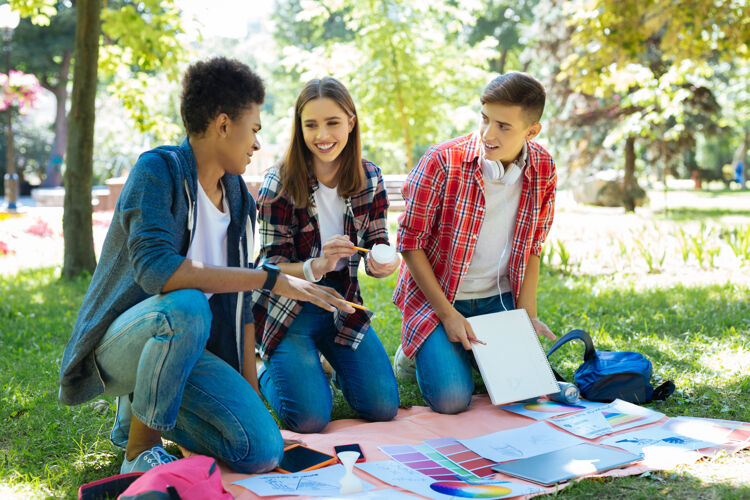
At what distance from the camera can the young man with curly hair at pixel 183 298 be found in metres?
2.14

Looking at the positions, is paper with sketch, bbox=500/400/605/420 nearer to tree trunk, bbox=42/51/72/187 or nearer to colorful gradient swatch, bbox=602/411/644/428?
colorful gradient swatch, bbox=602/411/644/428

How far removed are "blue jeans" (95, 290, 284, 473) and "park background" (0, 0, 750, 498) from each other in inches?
16.1

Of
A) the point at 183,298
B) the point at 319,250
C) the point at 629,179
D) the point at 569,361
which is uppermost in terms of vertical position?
the point at 629,179

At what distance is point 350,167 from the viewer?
10.2 feet

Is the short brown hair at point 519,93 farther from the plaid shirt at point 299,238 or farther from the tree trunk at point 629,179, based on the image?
the tree trunk at point 629,179

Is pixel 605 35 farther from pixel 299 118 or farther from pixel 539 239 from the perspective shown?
pixel 299 118

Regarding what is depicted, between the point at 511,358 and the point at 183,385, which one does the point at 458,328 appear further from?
the point at 183,385

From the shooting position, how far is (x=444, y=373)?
311cm

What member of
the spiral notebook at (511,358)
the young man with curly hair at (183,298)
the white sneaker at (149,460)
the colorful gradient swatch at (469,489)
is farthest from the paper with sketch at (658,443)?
the white sneaker at (149,460)

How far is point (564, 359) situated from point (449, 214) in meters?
1.16

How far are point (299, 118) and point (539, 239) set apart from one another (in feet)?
4.50

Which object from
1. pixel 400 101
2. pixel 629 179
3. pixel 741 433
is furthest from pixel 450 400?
pixel 629 179

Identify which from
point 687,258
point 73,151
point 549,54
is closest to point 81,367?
point 73,151

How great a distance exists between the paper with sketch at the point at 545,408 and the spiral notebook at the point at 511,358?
0.06 metres
